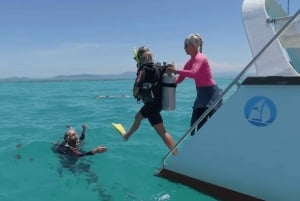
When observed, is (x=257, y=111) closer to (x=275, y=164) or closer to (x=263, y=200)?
(x=275, y=164)

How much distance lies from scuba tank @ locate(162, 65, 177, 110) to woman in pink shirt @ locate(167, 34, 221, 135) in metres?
0.20

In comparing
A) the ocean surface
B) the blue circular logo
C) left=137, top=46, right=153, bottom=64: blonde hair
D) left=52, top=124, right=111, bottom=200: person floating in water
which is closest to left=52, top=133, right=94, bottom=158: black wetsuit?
left=52, top=124, right=111, bottom=200: person floating in water

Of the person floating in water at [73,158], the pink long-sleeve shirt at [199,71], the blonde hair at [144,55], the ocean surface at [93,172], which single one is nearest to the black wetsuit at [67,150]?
the person floating in water at [73,158]

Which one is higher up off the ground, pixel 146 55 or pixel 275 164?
pixel 146 55

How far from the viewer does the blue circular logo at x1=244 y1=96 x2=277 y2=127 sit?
14.2ft

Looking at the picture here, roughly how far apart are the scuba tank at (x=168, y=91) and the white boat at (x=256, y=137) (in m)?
1.15

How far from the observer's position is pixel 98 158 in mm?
8680

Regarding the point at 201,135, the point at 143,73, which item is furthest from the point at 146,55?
the point at 201,135

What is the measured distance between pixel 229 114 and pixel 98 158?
15.1 ft

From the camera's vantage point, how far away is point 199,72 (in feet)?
19.2

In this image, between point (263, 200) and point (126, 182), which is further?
point (126, 182)

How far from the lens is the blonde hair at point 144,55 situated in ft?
20.3

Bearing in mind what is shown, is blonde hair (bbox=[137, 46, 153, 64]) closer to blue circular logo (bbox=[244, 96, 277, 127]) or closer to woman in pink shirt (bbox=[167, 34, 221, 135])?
woman in pink shirt (bbox=[167, 34, 221, 135])

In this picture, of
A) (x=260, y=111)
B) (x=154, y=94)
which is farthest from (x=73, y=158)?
(x=260, y=111)
